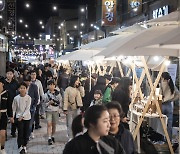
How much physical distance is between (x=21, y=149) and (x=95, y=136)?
5.95m

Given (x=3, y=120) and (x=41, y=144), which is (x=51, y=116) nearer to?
(x=41, y=144)

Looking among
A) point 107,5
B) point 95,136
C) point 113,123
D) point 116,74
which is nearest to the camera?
point 95,136

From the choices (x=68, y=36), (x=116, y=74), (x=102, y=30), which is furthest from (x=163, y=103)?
(x=68, y=36)

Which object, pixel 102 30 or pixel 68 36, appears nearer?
pixel 102 30

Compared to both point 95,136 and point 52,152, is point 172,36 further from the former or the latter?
point 52,152

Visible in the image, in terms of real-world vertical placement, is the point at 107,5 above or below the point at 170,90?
above

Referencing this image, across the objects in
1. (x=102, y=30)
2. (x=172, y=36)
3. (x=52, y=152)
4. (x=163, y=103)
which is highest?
(x=102, y=30)

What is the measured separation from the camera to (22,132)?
932 cm

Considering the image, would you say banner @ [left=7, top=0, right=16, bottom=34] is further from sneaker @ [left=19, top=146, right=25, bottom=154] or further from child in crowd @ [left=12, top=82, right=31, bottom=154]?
sneaker @ [left=19, top=146, right=25, bottom=154]

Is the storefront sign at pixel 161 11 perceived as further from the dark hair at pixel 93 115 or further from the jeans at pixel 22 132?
the dark hair at pixel 93 115

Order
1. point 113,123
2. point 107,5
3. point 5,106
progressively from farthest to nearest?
point 107,5, point 5,106, point 113,123

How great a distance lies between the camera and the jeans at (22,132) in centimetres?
927

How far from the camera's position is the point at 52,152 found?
9.70 m

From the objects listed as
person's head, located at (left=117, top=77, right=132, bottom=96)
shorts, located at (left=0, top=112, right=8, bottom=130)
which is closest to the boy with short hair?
shorts, located at (left=0, top=112, right=8, bottom=130)
